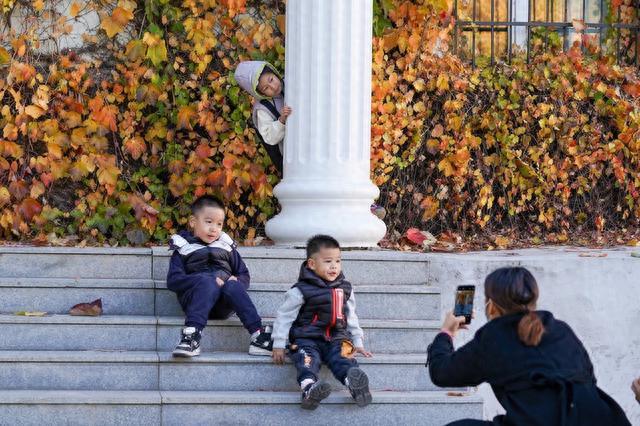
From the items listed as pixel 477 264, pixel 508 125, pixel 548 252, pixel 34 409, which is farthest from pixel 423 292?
pixel 508 125

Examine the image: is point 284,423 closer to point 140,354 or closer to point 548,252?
point 140,354

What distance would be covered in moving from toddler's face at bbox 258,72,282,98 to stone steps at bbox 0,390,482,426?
2539mm

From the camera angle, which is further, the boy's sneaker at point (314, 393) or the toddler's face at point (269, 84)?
the toddler's face at point (269, 84)

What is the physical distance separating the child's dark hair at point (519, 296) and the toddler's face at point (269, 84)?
12.6ft

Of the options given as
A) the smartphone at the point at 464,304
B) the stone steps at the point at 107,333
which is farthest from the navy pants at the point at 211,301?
the smartphone at the point at 464,304

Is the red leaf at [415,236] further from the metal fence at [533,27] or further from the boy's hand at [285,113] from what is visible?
the metal fence at [533,27]

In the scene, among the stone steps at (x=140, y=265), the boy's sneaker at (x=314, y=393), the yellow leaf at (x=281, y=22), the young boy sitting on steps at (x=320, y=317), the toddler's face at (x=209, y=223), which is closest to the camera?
the boy's sneaker at (x=314, y=393)

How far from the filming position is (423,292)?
6.65 meters

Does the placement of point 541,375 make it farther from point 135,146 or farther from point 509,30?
point 509,30

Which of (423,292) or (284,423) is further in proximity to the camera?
(423,292)

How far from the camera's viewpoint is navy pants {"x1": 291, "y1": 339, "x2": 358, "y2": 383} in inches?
226

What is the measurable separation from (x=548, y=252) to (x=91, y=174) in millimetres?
3335

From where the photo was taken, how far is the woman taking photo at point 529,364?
13.1ft

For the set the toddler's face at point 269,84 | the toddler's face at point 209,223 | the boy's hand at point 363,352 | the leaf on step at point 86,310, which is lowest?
the boy's hand at point 363,352
